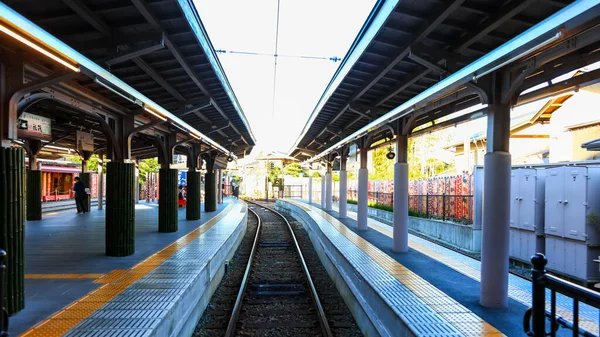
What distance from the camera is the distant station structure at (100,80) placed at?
446 cm

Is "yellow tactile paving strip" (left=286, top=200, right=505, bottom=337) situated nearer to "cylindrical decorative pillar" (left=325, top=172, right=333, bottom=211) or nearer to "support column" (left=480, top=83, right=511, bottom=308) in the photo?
"support column" (left=480, top=83, right=511, bottom=308)

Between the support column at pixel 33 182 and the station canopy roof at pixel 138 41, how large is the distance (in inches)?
174

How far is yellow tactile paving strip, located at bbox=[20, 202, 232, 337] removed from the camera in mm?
4023

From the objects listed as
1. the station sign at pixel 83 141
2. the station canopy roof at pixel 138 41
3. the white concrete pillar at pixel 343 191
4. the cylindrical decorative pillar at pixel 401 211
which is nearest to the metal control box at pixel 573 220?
the cylindrical decorative pillar at pixel 401 211

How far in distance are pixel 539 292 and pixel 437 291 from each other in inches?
123

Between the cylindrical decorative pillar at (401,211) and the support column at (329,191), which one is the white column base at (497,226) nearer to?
the cylindrical decorative pillar at (401,211)

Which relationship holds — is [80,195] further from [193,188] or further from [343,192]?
[343,192]

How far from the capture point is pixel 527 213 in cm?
854

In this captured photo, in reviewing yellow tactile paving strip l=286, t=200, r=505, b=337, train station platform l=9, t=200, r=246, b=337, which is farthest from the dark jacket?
yellow tactile paving strip l=286, t=200, r=505, b=337

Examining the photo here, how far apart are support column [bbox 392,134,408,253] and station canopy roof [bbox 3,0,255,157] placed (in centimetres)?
438

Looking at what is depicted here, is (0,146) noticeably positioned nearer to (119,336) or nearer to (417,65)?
(119,336)

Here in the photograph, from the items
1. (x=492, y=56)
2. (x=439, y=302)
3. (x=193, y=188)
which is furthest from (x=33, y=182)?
(x=492, y=56)

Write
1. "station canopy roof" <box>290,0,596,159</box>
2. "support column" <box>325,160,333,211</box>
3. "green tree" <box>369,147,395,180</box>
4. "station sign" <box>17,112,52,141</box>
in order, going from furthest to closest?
"green tree" <box>369,147,395,180</box> → "support column" <box>325,160,333,211</box> → "station sign" <box>17,112,52,141</box> → "station canopy roof" <box>290,0,596,159</box>

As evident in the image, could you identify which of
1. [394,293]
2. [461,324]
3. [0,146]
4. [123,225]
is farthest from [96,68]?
[461,324]
